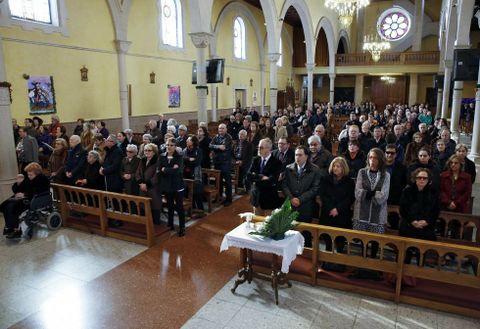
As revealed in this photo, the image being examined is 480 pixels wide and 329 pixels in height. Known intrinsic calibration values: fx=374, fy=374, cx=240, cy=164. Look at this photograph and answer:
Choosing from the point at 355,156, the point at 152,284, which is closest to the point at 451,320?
the point at 355,156

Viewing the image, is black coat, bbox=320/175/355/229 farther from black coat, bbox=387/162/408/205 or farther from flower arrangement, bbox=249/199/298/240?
black coat, bbox=387/162/408/205

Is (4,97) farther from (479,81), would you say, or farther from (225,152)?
(479,81)

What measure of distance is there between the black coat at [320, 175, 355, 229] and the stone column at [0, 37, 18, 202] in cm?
608

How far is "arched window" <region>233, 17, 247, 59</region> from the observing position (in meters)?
21.8

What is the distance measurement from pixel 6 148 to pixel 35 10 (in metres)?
5.92

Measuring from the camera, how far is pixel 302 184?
4934 mm

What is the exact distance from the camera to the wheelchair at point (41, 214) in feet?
19.7

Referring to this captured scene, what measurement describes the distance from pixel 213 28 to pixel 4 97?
13.6 m

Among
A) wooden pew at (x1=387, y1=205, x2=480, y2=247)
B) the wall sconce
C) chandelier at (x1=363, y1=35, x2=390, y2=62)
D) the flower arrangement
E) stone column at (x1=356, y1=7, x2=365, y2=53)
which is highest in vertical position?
stone column at (x1=356, y1=7, x2=365, y2=53)

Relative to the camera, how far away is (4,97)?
7047mm

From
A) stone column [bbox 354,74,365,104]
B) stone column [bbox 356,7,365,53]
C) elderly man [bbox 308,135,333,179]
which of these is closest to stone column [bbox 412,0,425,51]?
stone column [bbox 354,74,365,104]

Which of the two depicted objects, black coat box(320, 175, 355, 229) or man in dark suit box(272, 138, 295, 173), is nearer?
black coat box(320, 175, 355, 229)

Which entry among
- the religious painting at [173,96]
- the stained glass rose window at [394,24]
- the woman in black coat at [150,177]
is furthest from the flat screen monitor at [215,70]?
the stained glass rose window at [394,24]

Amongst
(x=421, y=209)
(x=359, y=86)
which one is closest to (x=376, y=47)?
(x=359, y=86)
